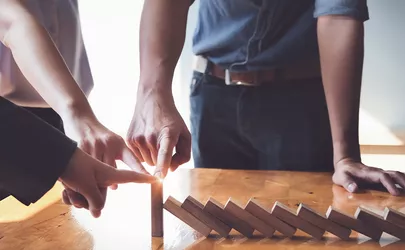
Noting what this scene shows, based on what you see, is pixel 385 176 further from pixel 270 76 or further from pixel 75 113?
pixel 75 113

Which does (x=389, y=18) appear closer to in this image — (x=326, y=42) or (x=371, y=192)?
(x=326, y=42)

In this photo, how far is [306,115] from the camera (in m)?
1.21

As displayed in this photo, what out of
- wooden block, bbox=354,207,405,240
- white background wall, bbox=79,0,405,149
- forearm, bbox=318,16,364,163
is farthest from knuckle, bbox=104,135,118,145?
white background wall, bbox=79,0,405,149

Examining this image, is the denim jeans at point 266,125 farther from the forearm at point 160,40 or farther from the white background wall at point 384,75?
the white background wall at point 384,75

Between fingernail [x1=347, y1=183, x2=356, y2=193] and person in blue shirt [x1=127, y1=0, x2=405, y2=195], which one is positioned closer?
fingernail [x1=347, y1=183, x2=356, y2=193]

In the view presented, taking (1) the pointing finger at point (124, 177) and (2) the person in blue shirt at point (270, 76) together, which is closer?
(1) the pointing finger at point (124, 177)

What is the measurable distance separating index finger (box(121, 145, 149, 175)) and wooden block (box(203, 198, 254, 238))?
0.10 metres

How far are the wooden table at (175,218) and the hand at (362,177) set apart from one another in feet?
0.06

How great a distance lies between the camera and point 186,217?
30.2 inches

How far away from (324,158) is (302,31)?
0.28 metres

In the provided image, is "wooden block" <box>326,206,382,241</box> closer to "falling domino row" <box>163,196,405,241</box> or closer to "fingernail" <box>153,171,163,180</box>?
"falling domino row" <box>163,196,405,241</box>

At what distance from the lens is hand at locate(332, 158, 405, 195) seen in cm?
98

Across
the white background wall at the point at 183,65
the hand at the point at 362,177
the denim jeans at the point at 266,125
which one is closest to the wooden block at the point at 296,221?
the hand at the point at 362,177

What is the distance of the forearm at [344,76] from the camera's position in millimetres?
1086
